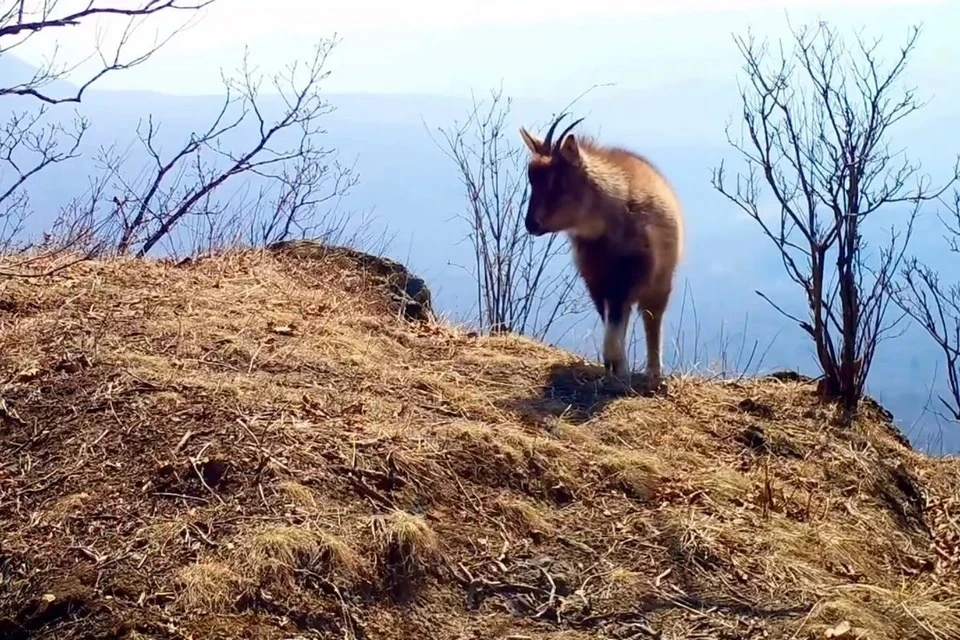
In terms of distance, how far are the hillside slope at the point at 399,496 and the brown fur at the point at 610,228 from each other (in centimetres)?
93

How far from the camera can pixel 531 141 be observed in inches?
283

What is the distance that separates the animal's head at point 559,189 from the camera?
22.3ft

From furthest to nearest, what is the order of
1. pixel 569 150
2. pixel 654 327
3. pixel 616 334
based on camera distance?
pixel 654 327 → pixel 569 150 → pixel 616 334

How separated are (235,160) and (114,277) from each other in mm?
4892

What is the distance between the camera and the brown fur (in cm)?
669

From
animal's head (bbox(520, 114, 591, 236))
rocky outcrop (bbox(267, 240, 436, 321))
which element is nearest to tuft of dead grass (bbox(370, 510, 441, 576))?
rocky outcrop (bbox(267, 240, 436, 321))

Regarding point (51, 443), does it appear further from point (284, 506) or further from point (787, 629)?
point (787, 629)

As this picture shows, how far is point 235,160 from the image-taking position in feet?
35.5

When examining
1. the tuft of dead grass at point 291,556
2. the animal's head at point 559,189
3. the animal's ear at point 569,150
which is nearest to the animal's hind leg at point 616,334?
the animal's head at point 559,189

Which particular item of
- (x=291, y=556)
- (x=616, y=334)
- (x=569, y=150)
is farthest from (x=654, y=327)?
(x=291, y=556)

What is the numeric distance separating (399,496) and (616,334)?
9.29 feet

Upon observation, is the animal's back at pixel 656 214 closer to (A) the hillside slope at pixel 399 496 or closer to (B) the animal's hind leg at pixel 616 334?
(B) the animal's hind leg at pixel 616 334

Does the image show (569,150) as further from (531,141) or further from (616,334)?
(616,334)

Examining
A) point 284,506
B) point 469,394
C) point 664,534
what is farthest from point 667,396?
point 284,506
